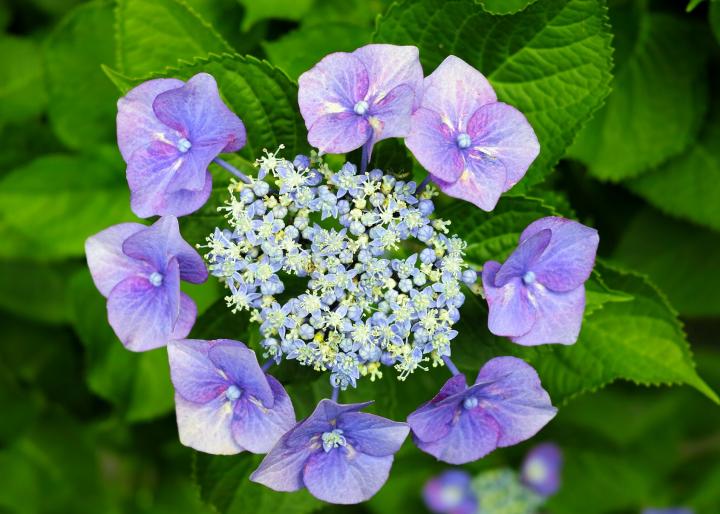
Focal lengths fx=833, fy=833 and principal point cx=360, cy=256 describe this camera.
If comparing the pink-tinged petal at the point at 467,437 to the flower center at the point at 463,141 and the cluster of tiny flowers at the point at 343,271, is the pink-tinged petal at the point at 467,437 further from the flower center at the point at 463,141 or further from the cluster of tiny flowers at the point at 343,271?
the flower center at the point at 463,141

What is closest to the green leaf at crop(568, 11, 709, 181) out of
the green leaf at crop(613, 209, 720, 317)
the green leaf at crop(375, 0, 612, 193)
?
the green leaf at crop(613, 209, 720, 317)

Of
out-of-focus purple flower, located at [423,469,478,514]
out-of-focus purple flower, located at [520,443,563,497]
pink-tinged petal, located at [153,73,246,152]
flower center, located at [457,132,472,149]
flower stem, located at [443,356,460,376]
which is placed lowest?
out-of-focus purple flower, located at [423,469,478,514]

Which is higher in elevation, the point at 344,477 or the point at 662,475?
the point at 344,477

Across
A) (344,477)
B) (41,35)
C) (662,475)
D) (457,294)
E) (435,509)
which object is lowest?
(435,509)

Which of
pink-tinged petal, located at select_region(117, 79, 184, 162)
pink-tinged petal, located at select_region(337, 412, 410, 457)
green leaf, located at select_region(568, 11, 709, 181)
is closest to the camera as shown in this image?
pink-tinged petal, located at select_region(337, 412, 410, 457)

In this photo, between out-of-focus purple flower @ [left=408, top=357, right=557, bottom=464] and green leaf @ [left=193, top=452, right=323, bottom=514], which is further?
green leaf @ [left=193, top=452, right=323, bottom=514]

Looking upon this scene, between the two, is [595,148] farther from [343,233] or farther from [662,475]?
[662,475]

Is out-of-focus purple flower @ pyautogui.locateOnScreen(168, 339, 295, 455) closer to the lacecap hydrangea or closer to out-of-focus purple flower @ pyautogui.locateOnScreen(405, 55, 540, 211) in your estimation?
the lacecap hydrangea

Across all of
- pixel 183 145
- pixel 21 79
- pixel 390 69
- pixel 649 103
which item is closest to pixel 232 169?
pixel 183 145

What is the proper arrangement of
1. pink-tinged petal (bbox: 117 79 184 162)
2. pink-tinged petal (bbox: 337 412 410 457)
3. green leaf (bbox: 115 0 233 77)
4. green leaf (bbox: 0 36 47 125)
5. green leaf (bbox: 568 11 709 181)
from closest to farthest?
pink-tinged petal (bbox: 337 412 410 457) < pink-tinged petal (bbox: 117 79 184 162) < green leaf (bbox: 115 0 233 77) < green leaf (bbox: 568 11 709 181) < green leaf (bbox: 0 36 47 125)

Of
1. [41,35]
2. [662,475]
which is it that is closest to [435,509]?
[662,475]
